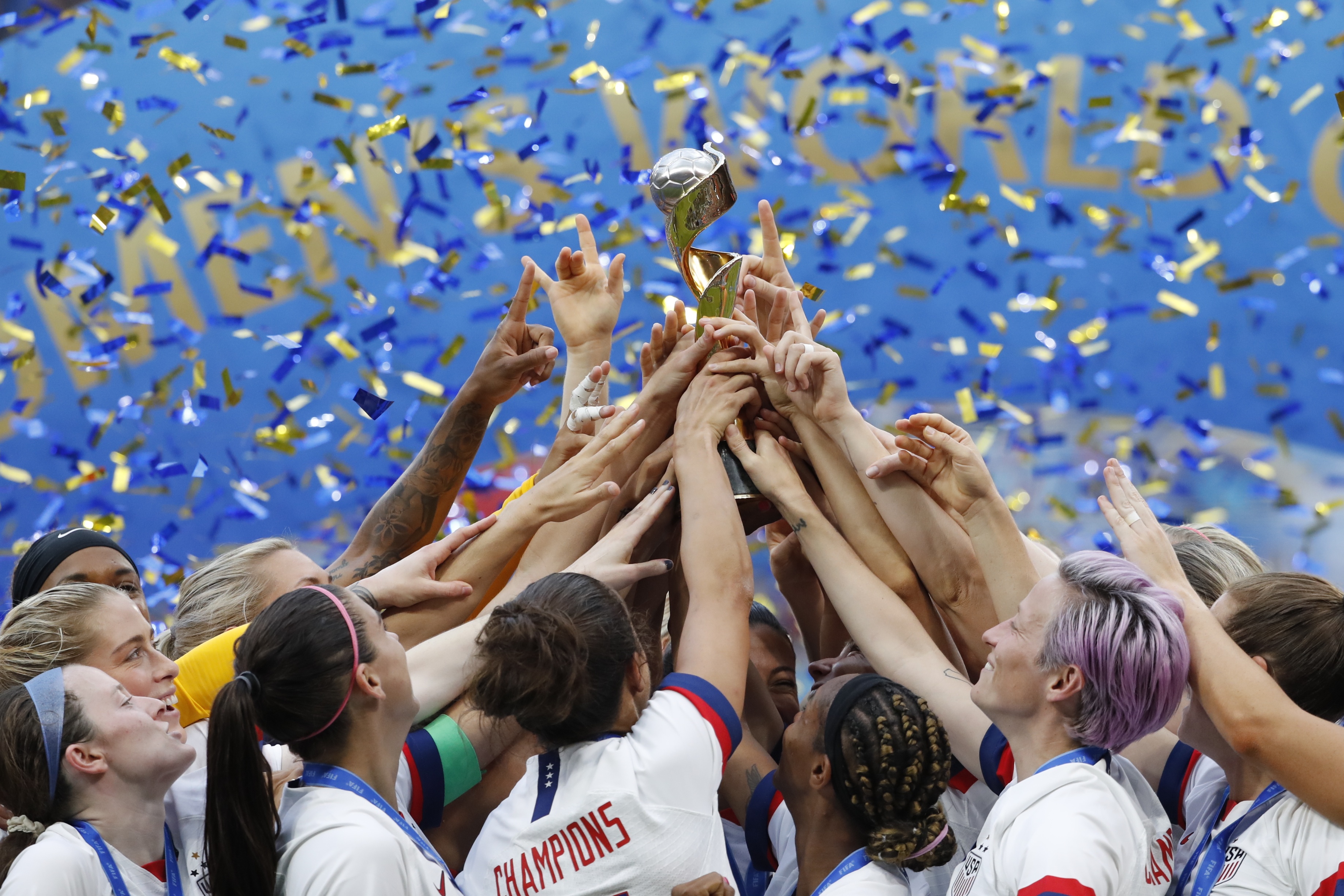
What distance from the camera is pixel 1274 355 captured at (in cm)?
632

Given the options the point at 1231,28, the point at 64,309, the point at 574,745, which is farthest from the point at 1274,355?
the point at 64,309

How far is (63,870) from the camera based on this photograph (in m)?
1.74

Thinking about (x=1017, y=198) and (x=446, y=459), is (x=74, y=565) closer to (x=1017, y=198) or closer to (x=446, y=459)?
(x=446, y=459)

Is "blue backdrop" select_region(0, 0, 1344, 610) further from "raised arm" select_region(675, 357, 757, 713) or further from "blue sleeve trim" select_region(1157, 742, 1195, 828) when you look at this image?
"blue sleeve trim" select_region(1157, 742, 1195, 828)

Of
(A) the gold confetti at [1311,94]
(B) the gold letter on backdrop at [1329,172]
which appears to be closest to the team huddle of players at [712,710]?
(B) the gold letter on backdrop at [1329,172]

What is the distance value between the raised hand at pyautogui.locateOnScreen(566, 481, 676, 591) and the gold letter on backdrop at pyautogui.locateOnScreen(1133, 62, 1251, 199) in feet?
15.9

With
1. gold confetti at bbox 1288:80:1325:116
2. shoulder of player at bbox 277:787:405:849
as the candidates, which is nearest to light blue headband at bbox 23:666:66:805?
Answer: shoulder of player at bbox 277:787:405:849

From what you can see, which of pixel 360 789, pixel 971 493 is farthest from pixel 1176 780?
pixel 360 789

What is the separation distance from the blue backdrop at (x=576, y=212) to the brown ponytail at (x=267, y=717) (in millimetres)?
4311

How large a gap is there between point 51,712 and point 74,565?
1.17 metres

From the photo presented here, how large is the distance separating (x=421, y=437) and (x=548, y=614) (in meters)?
5.09

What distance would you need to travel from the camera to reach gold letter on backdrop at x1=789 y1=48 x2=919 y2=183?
21.4 feet

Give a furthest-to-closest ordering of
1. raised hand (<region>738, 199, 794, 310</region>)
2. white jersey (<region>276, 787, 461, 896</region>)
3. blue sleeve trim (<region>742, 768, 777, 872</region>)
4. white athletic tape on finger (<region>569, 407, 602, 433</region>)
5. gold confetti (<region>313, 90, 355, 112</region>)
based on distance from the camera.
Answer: gold confetti (<region>313, 90, 355, 112</region>) → raised hand (<region>738, 199, 794, 310</region>) → white athletic tape on finger (<region>569, 407, 602, 433</region>) → blue sleeve trim (<region>742, 768, 777, 872</region>) → white jersey (<region>276, 787, 461, 896</region>)

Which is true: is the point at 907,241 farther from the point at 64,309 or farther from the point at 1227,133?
the point at 64,309
